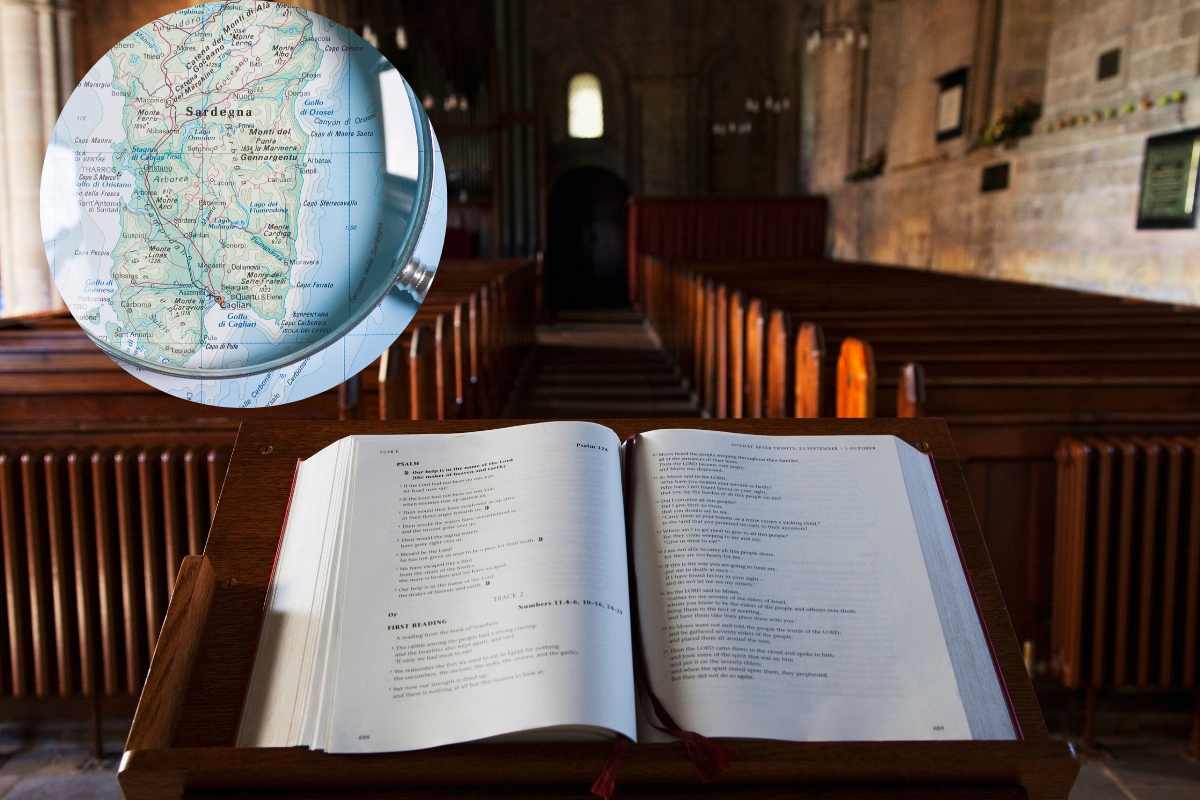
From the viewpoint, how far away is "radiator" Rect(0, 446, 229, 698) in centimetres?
252

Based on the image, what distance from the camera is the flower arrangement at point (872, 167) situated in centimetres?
1127

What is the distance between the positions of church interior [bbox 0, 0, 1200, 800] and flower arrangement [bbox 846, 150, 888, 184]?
0.05 m

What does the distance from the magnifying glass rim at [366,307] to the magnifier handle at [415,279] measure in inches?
0.4

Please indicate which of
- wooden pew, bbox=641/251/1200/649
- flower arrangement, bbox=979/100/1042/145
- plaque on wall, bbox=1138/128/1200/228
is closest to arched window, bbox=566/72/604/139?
flower arrangement, bbox=979/100/1042/145

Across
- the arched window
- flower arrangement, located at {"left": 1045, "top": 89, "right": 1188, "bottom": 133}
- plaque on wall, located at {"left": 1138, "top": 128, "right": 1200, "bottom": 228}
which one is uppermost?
the arched window

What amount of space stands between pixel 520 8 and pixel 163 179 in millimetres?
16786

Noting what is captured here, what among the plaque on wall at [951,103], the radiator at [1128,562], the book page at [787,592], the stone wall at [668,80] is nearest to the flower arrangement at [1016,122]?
the plaque on wall at [951,103]

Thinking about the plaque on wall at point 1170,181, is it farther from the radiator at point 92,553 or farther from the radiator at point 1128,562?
the radiator at point 92,553

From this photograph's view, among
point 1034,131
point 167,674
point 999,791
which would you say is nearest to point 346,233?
point 167,674

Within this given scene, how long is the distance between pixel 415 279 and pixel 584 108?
16458 millimetres

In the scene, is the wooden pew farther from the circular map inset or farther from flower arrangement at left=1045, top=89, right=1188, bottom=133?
flower arrangement at left=1045, top=89, right=1188, bottom=133

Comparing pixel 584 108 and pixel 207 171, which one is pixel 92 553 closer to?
pixel 207 171

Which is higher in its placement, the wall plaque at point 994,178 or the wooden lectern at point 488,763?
the wall plaque at point 994,178

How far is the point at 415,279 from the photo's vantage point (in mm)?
1220
